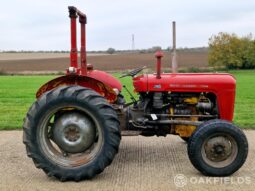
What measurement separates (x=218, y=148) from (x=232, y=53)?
53.7 m

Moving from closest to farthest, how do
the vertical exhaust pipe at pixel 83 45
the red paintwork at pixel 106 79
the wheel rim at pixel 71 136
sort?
1. the wheel rim at pixel 71 136
2. the vertical exhaust pipe at pixel 83 45
3. the red paintwork at pixel 106 79

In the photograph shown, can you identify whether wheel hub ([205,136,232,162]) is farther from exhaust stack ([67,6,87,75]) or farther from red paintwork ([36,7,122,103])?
exhaust stack ([67,6,87,75])

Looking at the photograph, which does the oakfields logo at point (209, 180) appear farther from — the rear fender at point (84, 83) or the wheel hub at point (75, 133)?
the rear fender at point (84, 83)

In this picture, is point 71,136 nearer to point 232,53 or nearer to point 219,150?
point 219,150

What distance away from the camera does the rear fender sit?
5.88 m

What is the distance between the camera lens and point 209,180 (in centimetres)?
538

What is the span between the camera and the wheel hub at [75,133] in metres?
5.62

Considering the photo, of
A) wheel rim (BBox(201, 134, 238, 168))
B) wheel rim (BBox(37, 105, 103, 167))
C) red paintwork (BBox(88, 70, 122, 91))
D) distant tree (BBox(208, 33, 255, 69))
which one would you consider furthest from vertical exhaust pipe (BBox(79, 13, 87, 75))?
distant tree (BBox(208, 33, 255, 69))

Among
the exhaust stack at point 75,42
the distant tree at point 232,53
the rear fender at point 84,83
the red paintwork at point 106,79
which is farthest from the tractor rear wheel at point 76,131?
the distant tree at point 232,53

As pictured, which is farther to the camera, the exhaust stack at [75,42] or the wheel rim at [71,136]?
the exhaust stack at [75,42]

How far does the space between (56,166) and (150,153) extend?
72.2 inches

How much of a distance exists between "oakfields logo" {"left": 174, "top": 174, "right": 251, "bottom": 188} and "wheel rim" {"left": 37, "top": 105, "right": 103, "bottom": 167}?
1.06 m

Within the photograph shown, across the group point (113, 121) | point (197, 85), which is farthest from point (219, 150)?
point (113, 121)

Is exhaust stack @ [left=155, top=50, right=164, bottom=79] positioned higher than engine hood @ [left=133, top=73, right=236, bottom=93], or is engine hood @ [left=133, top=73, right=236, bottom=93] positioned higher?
exhaust stack @ [left=155, top=50, right=164, bottom=79]
